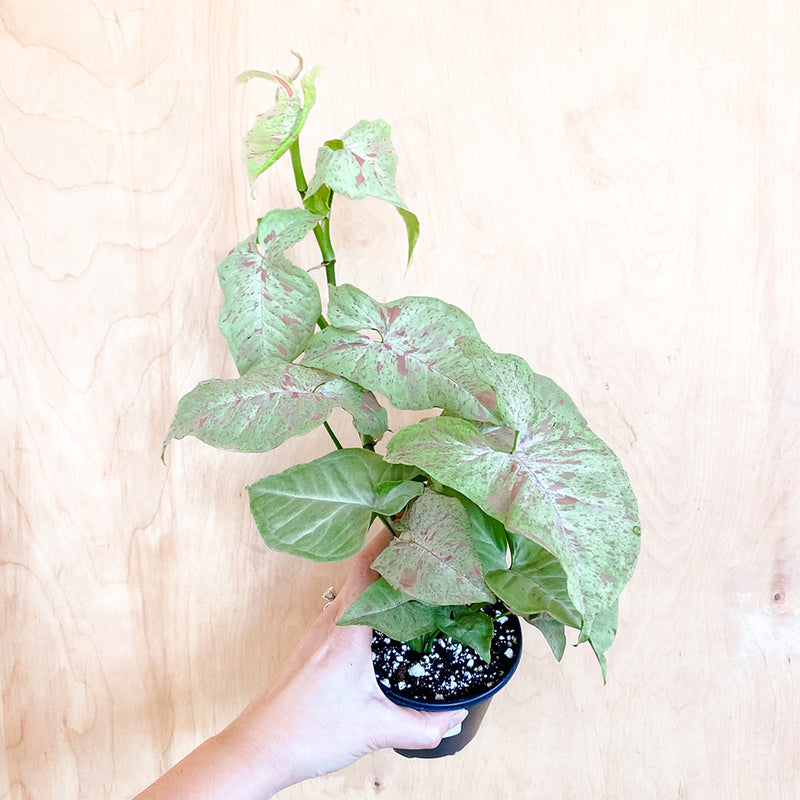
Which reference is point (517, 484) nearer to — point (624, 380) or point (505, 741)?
point (624, 380)

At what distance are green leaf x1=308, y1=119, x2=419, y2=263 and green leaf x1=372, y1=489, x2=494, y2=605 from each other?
225 mm

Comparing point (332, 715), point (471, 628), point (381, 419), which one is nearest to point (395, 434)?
point (381, 419)

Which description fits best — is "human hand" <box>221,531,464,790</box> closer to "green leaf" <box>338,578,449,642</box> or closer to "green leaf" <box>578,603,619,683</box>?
"green leaf" <box>338,578,449,642</box>

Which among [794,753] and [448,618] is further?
[794,753]

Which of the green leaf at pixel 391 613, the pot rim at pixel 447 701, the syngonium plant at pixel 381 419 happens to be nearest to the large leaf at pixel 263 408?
the syngonium plant at pixel 381 419

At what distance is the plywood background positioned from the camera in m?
0.83

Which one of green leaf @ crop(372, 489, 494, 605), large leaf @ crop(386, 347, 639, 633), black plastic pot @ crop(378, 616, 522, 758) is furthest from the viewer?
black plastic pot @ crop(378, 616, 522, 758)

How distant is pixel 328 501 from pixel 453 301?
0.34 metres

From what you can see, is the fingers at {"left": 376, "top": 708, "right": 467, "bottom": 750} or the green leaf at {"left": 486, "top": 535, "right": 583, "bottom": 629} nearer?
the green leaf at {"left": 486, "top": 535, "right": 583, "bottom": 629}

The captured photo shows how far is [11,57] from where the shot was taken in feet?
2.87

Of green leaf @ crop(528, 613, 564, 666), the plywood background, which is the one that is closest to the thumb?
green leaf @ crop(528, 613, 564, 666)

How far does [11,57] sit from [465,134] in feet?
1.71

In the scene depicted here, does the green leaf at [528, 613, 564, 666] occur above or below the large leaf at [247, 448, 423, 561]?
below

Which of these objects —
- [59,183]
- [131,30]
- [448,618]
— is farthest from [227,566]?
[131,30]
